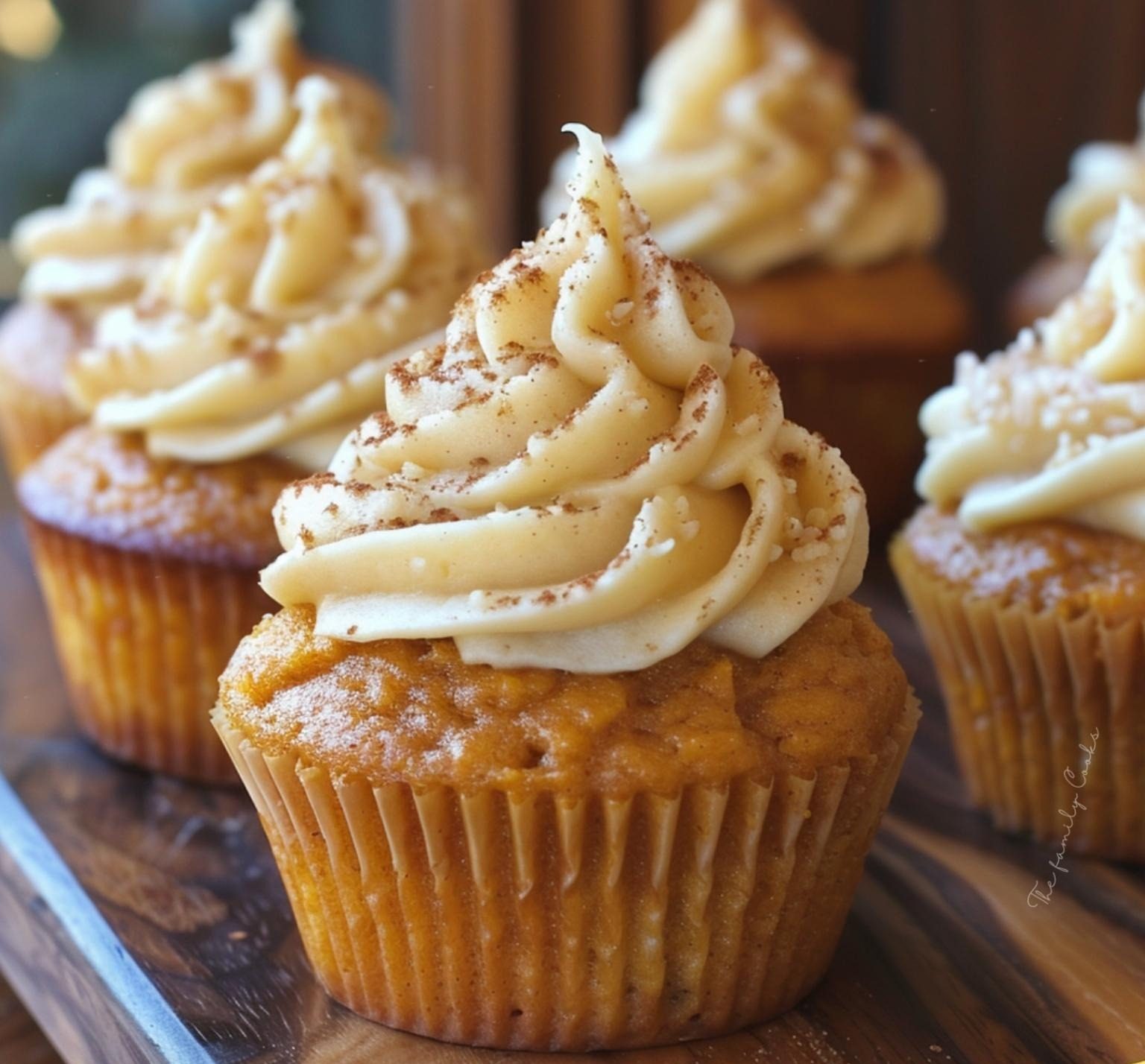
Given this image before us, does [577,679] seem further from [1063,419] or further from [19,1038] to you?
[19,1038]

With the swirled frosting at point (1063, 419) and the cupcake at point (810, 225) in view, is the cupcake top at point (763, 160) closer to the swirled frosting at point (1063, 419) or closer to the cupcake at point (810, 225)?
the cupcake at point (810, 225)

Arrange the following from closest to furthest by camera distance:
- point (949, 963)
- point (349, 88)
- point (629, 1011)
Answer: point (629, 1011) → point (949, 963) → point (349, 88)

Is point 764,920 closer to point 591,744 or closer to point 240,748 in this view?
point 591,744

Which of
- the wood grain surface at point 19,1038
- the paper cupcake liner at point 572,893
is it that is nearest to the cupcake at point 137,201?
the wood grain surface at point 19,1038

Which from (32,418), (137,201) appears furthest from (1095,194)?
(32,418)

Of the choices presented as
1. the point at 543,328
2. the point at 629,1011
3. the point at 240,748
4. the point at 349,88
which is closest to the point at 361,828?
the point at 240,748

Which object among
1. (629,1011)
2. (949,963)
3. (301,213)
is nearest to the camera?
(629,1011)

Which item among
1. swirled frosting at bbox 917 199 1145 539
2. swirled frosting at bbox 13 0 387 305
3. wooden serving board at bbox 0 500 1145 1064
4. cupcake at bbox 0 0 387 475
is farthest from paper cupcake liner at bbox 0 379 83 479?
swirled frosting at bbox 917 199 1145 539
